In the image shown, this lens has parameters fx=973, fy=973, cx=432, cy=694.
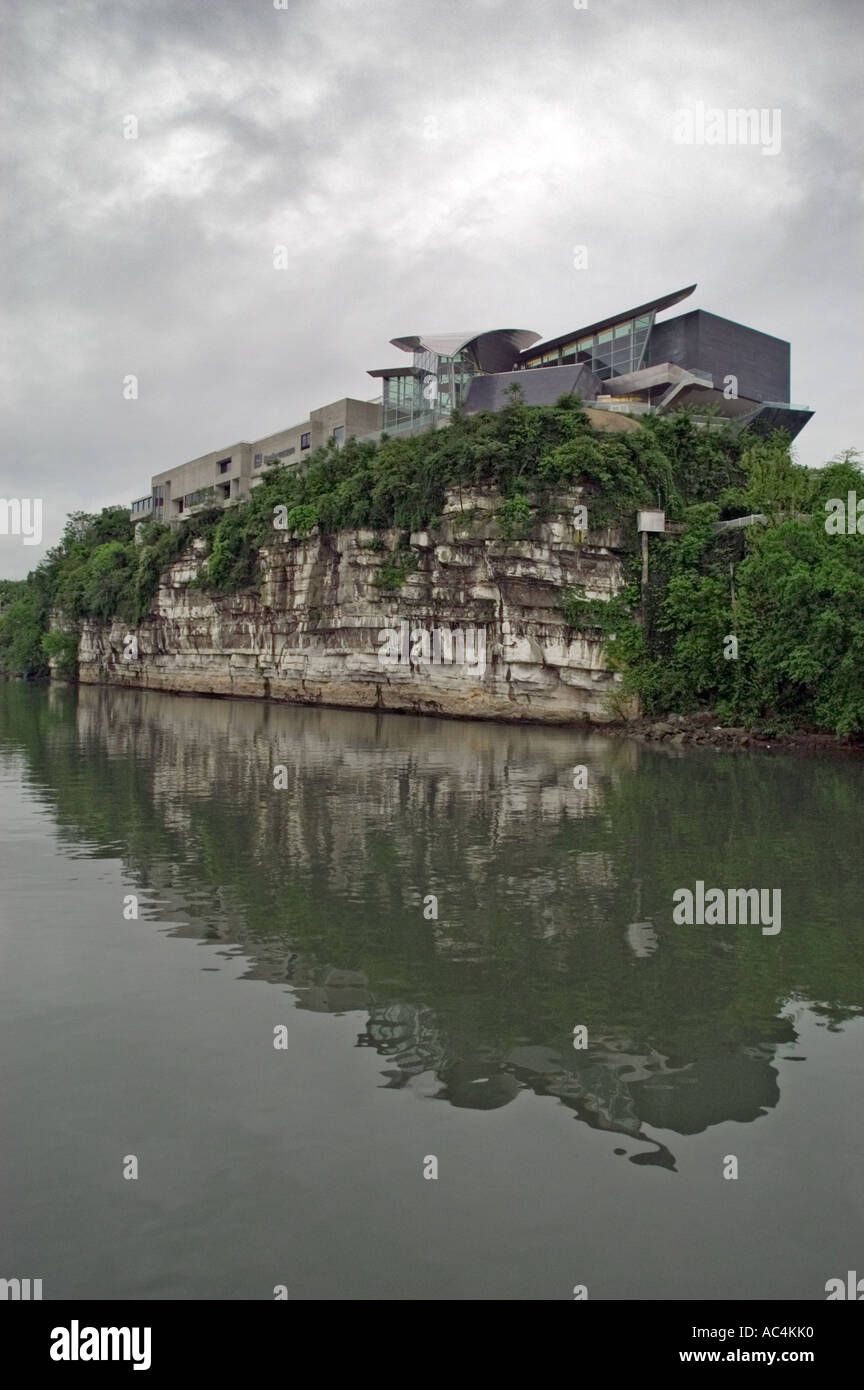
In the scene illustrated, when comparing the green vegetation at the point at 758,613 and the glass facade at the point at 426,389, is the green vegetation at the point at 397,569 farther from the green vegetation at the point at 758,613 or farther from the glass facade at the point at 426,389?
the glass facade at the point at 426,389

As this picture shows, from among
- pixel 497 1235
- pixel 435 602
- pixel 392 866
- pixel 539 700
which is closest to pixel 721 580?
pixel 539 700

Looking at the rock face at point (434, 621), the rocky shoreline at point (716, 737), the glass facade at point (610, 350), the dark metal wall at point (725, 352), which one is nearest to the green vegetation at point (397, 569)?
the rock face at point (434, 621)

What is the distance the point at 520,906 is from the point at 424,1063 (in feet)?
13.0

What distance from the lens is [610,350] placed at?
189ft

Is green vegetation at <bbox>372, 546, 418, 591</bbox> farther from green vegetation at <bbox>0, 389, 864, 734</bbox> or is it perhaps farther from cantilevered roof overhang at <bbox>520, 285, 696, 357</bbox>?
cantilevered roof overhang at <bbox>520, 285, 696, 357</bbox>

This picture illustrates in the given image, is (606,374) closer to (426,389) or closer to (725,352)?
(725,352)

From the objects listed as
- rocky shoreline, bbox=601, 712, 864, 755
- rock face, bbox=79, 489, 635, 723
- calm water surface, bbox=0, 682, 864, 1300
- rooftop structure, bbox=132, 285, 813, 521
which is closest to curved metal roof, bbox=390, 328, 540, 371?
rooftop structure, bbox=132, 285, 813, 521

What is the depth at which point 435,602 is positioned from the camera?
142 ft

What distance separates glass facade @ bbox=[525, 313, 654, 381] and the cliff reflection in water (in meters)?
38.5

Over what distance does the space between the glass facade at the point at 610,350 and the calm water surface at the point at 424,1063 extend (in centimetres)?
4671

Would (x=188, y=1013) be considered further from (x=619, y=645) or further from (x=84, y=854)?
(x=619, y=645)

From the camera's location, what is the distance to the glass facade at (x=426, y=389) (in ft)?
181

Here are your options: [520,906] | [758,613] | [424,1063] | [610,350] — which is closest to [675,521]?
[758,613]
